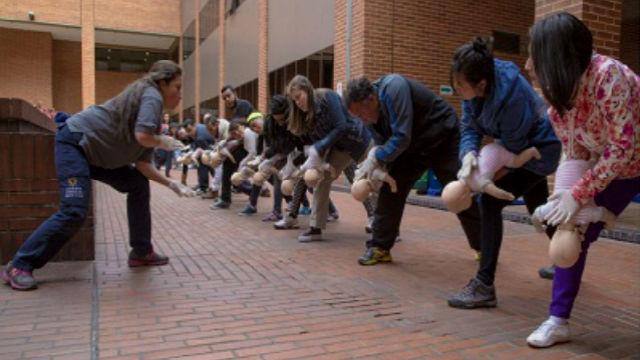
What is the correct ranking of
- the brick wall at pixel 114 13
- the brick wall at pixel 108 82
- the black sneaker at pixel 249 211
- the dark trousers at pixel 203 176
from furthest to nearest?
the brick wall at pixel 108 82 < the brick wall at pixel 114 13 < the dark trousers at pixel 203 176 < the black sneaker at pixel 249 211

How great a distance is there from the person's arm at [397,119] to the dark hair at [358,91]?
147mm

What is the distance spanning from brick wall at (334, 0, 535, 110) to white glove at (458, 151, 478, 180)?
7875mm

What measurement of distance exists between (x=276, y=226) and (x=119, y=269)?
2.36 m

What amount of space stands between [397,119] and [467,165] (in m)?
1.09

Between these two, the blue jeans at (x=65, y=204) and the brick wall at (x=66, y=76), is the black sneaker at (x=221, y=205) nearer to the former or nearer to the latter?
the blue jeans at (x=65, y=204)

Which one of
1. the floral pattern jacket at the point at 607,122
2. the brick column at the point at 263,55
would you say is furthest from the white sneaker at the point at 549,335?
the brick column at the point at 263,55

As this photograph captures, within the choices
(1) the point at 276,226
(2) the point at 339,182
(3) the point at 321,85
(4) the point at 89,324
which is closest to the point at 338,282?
(4) the point at 89,324

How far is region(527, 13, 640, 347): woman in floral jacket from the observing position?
242 centimetres

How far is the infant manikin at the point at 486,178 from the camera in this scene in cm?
317

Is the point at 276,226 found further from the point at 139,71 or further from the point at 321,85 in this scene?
the point at 139,71

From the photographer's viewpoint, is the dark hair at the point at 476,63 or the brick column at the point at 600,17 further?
the brick column at the point at 600,17

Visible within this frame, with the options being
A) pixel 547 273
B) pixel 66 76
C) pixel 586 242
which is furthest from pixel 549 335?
pixel 66 76

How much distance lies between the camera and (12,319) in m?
3.26

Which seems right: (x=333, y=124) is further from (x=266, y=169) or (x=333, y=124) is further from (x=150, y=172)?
(x=150, y=172)
